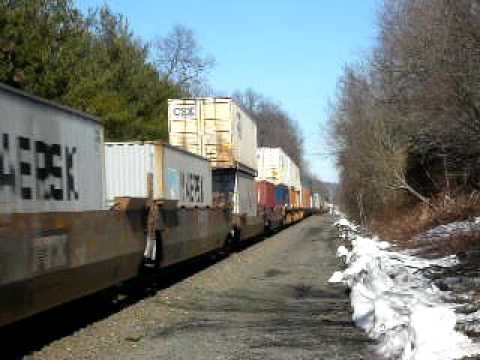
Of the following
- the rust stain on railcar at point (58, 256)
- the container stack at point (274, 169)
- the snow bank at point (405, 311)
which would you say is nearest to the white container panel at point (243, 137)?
the snow bank at point (405, 311)

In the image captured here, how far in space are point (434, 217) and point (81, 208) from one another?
49.5ft

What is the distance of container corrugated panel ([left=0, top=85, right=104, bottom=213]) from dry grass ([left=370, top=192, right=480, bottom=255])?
8.81 m

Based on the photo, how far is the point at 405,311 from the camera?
25.8 feet

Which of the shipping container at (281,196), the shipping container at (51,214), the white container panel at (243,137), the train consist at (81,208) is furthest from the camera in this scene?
the shipping container at (281,196)

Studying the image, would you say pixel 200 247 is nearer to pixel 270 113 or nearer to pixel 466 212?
pixel 466 212

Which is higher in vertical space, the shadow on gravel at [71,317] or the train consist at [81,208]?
the train consist at [81,208]

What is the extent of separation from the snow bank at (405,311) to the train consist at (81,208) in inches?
143

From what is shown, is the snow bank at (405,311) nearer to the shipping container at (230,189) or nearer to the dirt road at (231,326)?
the dirt road at (231,326)

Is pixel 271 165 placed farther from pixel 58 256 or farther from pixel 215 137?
pixel 58 256

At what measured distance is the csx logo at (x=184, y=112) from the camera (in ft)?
74.1

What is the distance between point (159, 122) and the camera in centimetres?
3306

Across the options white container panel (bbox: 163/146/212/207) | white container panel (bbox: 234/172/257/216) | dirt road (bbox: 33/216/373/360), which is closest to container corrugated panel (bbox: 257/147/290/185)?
white container panel (bbox: 234/172/257/216)

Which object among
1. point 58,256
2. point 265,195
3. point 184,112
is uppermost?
point 184,112

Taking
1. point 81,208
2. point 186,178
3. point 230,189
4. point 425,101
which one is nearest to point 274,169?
point 230,189
